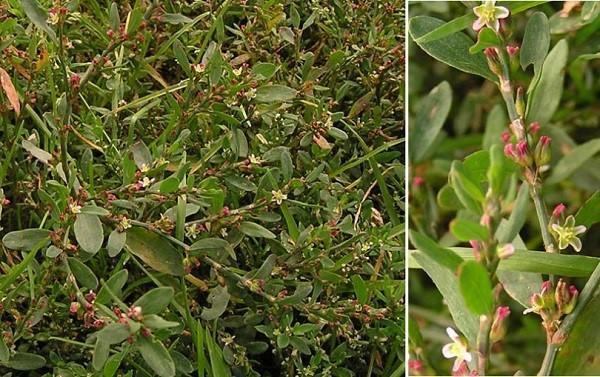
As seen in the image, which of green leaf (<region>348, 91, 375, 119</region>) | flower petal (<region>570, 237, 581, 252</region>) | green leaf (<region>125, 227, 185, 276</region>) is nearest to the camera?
flower petal (<region>570, 237, 581, 252</region>)

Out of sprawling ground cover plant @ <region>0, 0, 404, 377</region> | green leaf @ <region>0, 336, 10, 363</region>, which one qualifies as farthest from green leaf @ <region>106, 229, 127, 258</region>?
green leaf @ <region>0, 336, 10, 363</region>

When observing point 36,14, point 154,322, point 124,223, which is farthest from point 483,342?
point 36,14

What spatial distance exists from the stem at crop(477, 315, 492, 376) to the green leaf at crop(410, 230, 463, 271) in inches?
1.5

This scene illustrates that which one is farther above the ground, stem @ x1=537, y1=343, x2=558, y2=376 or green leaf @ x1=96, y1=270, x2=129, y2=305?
stem @ x1=537, y1=343, x2=558, y2=376

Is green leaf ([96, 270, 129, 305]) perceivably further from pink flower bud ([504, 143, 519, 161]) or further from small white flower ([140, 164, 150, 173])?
pink flower bud ([504, 143, 519, 161])

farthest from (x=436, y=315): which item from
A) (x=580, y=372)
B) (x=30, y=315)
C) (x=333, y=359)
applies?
(x=30, y=315)

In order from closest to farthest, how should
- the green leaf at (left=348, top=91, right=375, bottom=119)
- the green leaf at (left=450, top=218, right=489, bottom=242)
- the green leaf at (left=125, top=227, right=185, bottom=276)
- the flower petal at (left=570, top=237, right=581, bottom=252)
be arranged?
the green leaf at (left=450, top=218, right=489, bottom=242) < the flower petal at (left=570, top=237, right=581, bottom=252) < the green leaf at (left=125, top=227, right=185, bottom=276) < the green leaf at (left=348, top=91, right=375, bottom=119)

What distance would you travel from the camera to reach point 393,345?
911 mm

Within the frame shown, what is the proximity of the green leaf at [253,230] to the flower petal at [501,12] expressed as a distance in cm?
32

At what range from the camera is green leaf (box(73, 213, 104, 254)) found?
2.39ft

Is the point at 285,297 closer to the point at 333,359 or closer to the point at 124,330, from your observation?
the point at 333,359

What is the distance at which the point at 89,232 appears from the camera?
74cm

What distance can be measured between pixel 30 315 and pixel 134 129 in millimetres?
242

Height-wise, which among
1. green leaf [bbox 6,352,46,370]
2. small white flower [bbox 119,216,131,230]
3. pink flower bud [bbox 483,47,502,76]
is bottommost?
green leaf [bbox 6,352,46,370]
